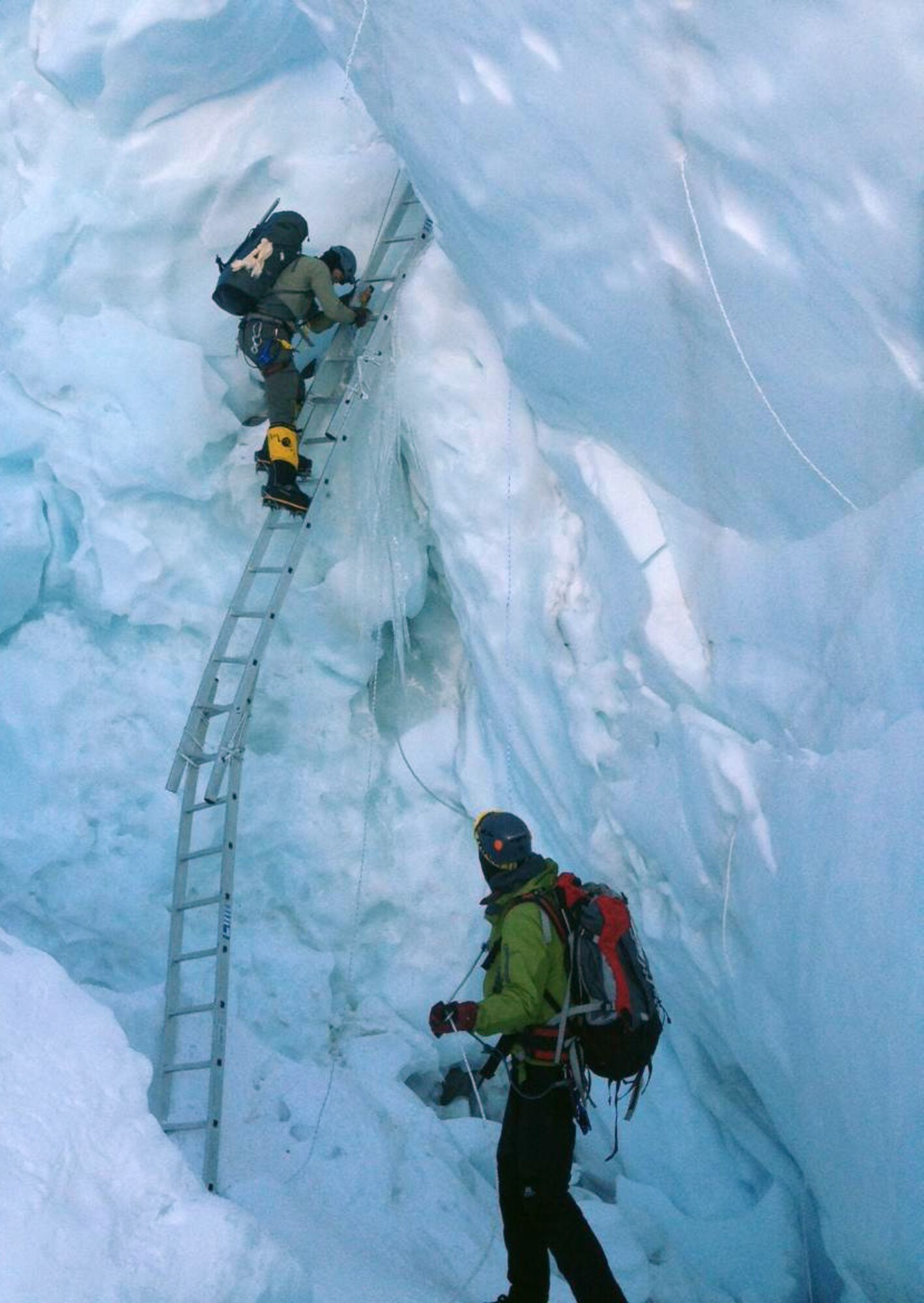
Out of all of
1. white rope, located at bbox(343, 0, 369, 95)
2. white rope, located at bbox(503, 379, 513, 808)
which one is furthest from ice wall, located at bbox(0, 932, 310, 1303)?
white rope, located at bbox(343, 0, 369, 95)

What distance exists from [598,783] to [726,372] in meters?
1.56

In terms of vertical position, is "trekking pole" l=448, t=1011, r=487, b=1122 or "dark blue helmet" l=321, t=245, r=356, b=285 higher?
"dark blue helmet" l=321, t=245, r=356, b=285

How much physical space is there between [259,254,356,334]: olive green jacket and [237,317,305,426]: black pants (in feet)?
0.19

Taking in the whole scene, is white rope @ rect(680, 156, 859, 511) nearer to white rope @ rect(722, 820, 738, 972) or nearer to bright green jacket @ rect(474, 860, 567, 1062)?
white rope @ rect(722, 820, 738, 972)

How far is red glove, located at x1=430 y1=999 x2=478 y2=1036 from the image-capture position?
2938mm

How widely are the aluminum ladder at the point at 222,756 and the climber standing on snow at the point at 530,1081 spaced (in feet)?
3.03

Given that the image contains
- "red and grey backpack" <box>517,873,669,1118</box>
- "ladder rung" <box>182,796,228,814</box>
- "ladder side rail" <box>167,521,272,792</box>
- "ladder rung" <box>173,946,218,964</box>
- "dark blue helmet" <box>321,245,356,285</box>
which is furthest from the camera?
"dark blue helmet" <box>321,245,356,285</box>

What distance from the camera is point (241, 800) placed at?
4.73m

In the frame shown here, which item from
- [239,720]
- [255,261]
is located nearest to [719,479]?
[239,720]

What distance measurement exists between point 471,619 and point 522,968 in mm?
1803

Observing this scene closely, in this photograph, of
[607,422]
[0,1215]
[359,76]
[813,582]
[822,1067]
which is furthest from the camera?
[359,76]

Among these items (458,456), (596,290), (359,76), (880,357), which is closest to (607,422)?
(596,290)

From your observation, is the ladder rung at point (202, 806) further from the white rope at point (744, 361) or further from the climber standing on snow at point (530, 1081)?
the white rope at point (744, 361)

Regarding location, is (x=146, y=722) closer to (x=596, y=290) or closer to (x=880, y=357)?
(x=596, y=290)
